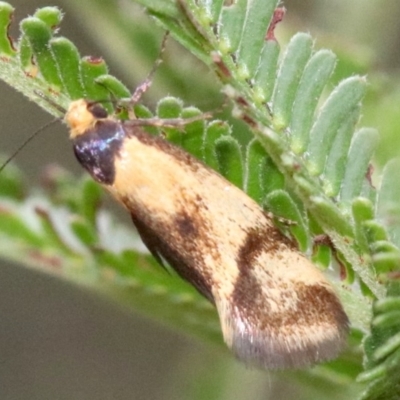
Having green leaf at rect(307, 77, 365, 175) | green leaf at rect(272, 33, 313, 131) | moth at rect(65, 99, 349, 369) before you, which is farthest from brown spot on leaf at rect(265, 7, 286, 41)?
moth at rect(65, 99, 349, 369)

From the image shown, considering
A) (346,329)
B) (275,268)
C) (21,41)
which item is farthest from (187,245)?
(21,41)

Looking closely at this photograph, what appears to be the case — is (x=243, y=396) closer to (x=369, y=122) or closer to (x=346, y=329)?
(x=369, y=122)

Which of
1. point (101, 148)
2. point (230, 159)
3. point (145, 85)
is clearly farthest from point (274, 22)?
point (101, 148)

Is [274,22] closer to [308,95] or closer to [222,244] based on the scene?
[308,95]

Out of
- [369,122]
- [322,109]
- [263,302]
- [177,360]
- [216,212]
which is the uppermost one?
[369,122]

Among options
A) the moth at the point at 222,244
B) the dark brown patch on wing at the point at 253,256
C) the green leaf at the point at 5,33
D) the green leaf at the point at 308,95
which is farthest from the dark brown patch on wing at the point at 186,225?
the green leaf at the point at 5,33

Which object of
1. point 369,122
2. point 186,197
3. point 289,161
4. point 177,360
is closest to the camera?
point 289,161

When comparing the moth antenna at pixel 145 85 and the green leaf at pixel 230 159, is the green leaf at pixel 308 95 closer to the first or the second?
the green leaf at pixel 230 159

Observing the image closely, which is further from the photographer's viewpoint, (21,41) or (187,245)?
(187,245)
